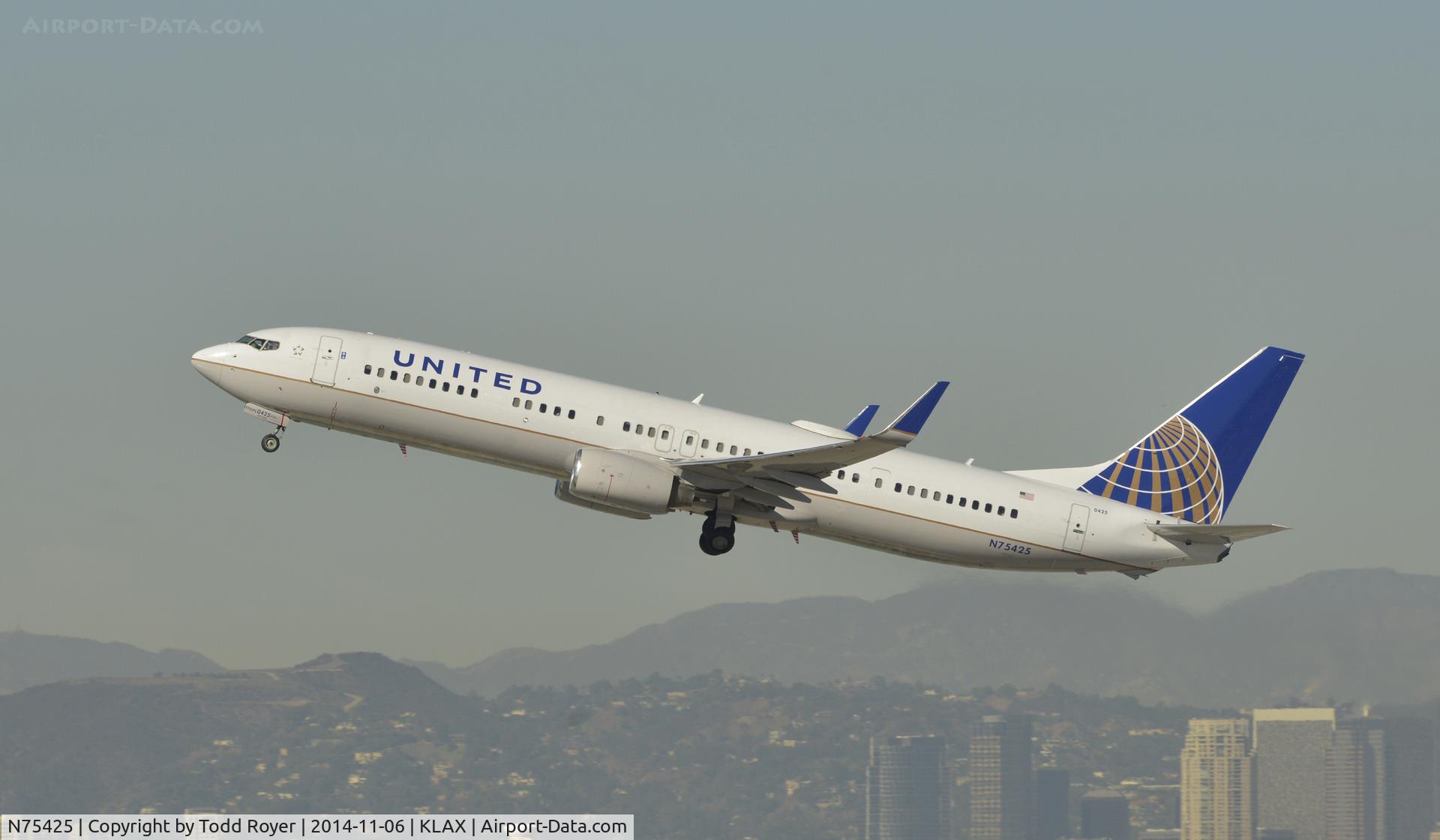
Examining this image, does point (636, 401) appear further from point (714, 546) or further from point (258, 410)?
point (258, 410)

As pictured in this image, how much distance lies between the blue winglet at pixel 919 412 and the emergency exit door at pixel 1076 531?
11.8 m

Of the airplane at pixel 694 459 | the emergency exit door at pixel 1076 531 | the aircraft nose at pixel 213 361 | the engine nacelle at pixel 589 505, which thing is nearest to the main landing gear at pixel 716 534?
the airplane at pixel 694 459

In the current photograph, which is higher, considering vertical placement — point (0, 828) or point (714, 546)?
point (714, 546)

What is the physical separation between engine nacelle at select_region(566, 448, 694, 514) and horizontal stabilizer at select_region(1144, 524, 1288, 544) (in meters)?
17.1

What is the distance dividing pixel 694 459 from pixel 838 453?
5324mm

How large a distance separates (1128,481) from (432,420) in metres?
25.0

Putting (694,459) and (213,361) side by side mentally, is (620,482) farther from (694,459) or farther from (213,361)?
(213,361)

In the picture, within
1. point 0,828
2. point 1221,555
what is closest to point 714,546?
point 1221,555

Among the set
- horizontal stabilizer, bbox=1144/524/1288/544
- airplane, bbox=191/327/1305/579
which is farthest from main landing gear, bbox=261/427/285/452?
horizontal stabilizer, bbox=1144/524/1288/544

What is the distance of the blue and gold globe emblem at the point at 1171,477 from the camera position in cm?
6056

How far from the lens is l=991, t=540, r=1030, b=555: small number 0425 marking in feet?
184

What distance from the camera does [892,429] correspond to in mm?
47000

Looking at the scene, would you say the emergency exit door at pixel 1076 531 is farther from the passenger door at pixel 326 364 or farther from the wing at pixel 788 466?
the passenger door at pixel 326 364

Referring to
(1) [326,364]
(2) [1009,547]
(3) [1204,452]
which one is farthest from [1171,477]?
(1) [326,364]
